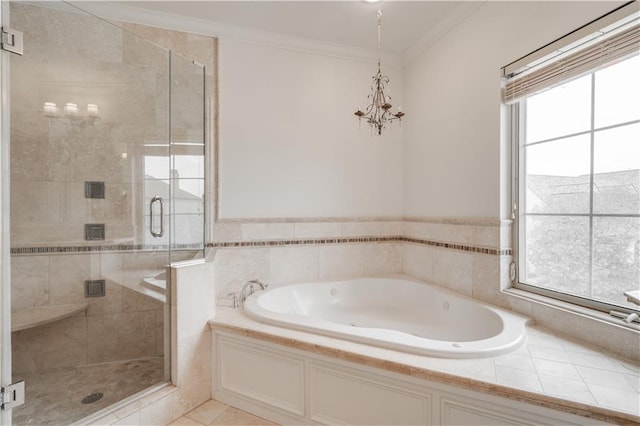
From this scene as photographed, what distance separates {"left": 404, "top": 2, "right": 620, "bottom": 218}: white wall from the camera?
1764 mm

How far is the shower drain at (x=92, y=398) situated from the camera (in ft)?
5.44

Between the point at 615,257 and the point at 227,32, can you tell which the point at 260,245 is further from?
the point at 615,257

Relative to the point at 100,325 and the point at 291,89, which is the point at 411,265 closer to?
the point at 291,89

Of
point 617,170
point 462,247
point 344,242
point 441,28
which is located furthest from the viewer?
point 344,242

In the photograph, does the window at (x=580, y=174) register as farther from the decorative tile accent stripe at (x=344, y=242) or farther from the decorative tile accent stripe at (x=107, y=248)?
the decorative tile accent stripe at (x=107, y=248)

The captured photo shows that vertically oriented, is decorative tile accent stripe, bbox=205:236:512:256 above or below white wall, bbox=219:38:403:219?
below

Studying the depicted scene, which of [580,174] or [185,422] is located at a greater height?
[580,174]

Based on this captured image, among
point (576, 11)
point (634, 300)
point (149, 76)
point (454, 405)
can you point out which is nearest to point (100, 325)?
point (149, 76)

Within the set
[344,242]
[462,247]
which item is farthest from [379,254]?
[462,247]

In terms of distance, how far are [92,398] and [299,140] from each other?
227 cm

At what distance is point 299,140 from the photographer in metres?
2.72

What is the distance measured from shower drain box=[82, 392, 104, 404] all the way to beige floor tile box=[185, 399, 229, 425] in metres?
0.49

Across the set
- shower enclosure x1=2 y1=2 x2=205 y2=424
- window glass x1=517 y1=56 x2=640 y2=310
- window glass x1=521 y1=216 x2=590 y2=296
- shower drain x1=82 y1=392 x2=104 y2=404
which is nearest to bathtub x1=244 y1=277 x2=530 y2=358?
window glass x1=521 y1=216 x2=590 y2=296

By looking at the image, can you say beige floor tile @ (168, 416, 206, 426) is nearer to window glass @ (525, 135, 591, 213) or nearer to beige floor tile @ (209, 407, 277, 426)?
beige floor tile @ (209, 407, 277, 426)
